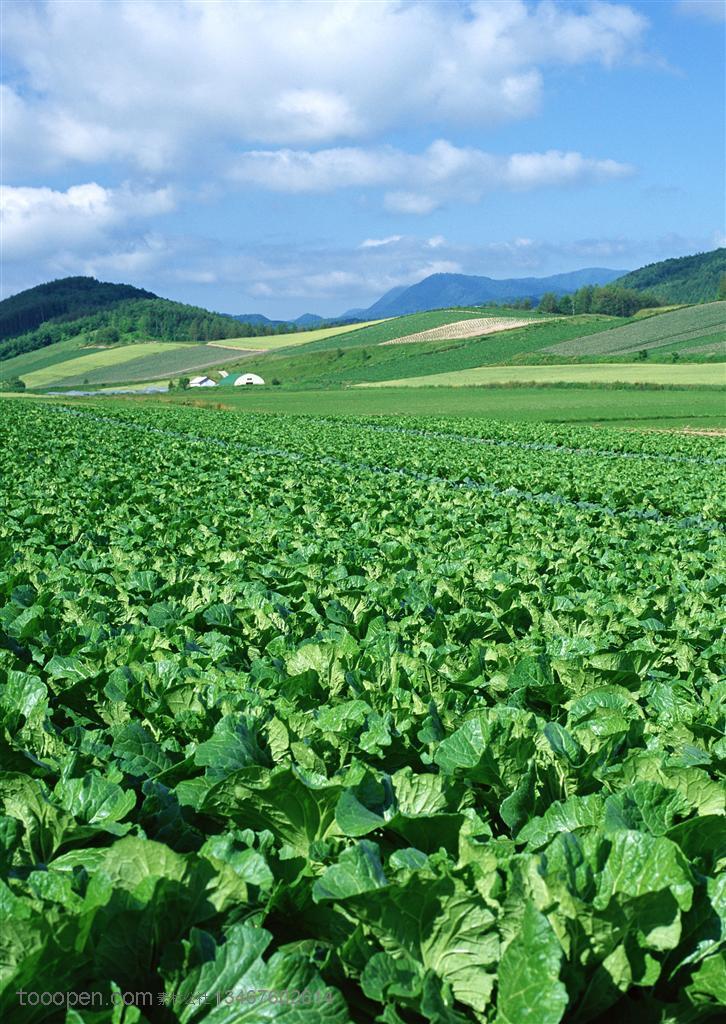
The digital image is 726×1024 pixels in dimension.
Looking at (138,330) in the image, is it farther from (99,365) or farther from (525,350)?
(525,350)

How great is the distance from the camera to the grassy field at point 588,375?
6762 centimetres

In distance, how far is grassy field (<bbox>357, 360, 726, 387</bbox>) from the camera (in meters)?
67.6

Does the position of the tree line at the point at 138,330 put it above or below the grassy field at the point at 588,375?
above

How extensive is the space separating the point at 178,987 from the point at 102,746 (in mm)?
1591

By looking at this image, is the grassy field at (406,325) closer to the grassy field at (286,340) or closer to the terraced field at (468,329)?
the terraced field at (468,329)

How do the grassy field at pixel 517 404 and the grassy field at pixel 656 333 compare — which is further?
the grassy field at pixel 656 333

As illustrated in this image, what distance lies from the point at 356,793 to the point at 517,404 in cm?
5723

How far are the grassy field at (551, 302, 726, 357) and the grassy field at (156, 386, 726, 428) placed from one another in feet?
92.0

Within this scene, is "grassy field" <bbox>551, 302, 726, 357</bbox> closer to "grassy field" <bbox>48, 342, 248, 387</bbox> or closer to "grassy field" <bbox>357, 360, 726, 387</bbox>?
"grassy field" <bbox>357, 360, 726, 387</bbox>

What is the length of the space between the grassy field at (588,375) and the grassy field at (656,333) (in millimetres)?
10925

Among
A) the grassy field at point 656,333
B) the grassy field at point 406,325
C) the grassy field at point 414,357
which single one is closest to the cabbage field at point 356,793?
the grassy field at point 656,333

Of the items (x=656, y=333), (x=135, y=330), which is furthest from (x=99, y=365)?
(x=656, y=333)

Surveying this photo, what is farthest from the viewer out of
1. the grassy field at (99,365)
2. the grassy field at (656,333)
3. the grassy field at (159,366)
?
the grassy field at (99,365)

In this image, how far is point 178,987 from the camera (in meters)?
2.21
